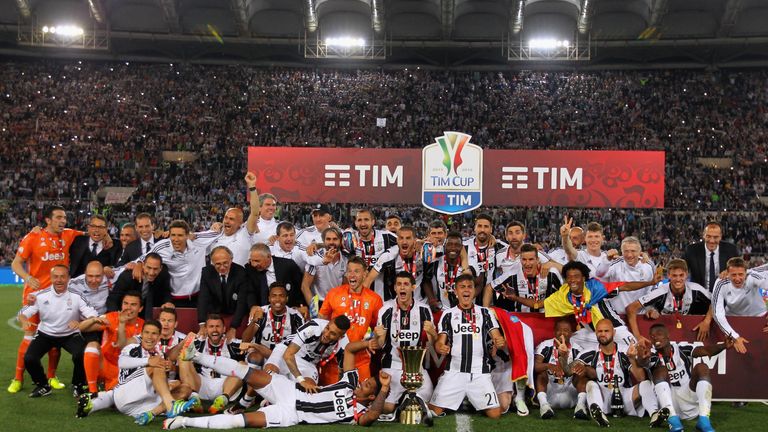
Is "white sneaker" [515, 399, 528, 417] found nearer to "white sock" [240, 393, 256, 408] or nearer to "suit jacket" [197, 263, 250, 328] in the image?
"white sock" [240, 393, 256, 408]

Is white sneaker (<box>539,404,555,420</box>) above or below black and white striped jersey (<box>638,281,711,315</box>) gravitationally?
below

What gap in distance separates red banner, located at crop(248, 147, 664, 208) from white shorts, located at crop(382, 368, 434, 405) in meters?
8.91

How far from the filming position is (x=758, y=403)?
323 inches

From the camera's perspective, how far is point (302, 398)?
272 inches

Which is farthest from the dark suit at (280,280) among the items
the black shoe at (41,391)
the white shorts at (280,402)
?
the black shoe at (41,391)

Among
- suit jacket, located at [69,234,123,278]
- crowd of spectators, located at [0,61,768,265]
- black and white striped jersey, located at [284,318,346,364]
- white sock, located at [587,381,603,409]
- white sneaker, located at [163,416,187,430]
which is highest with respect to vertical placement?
crowd of spectators, located at [0,61,768,265]

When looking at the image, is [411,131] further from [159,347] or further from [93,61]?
[159,347]

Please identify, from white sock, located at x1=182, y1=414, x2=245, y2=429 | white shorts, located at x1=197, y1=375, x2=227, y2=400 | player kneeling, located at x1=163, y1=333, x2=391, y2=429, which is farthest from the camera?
white shorts, located at x1=197, y1=375, x2=227, y2=400

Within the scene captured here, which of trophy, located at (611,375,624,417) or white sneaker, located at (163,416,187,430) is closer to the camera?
white sneaker, located at (163,416,187,430)

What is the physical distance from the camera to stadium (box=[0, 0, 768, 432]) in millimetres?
7391

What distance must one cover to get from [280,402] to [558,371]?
2801mm

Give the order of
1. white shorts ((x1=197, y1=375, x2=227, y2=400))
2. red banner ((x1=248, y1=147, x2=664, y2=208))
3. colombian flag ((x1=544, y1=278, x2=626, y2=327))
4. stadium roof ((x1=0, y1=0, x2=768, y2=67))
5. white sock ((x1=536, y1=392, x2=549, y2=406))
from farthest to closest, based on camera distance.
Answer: stadium roof ((x1=0, y1=0, x2=768, y2=67)) < red banner ((x1=248, y1=147, x2=664, y2=208)) < colombian flag ((x1=544, y1=278, x2=626, y2=327)) < white shorts ((x1=197, y1=375, x2=227, y2=400)) < white sock ((x1=536, y1=392, x2=549, y2=406))

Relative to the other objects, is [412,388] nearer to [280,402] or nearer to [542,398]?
[280,402]

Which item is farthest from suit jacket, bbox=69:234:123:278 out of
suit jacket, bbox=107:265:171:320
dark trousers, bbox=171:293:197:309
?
dark trousers, bbox=171:293:197:309
